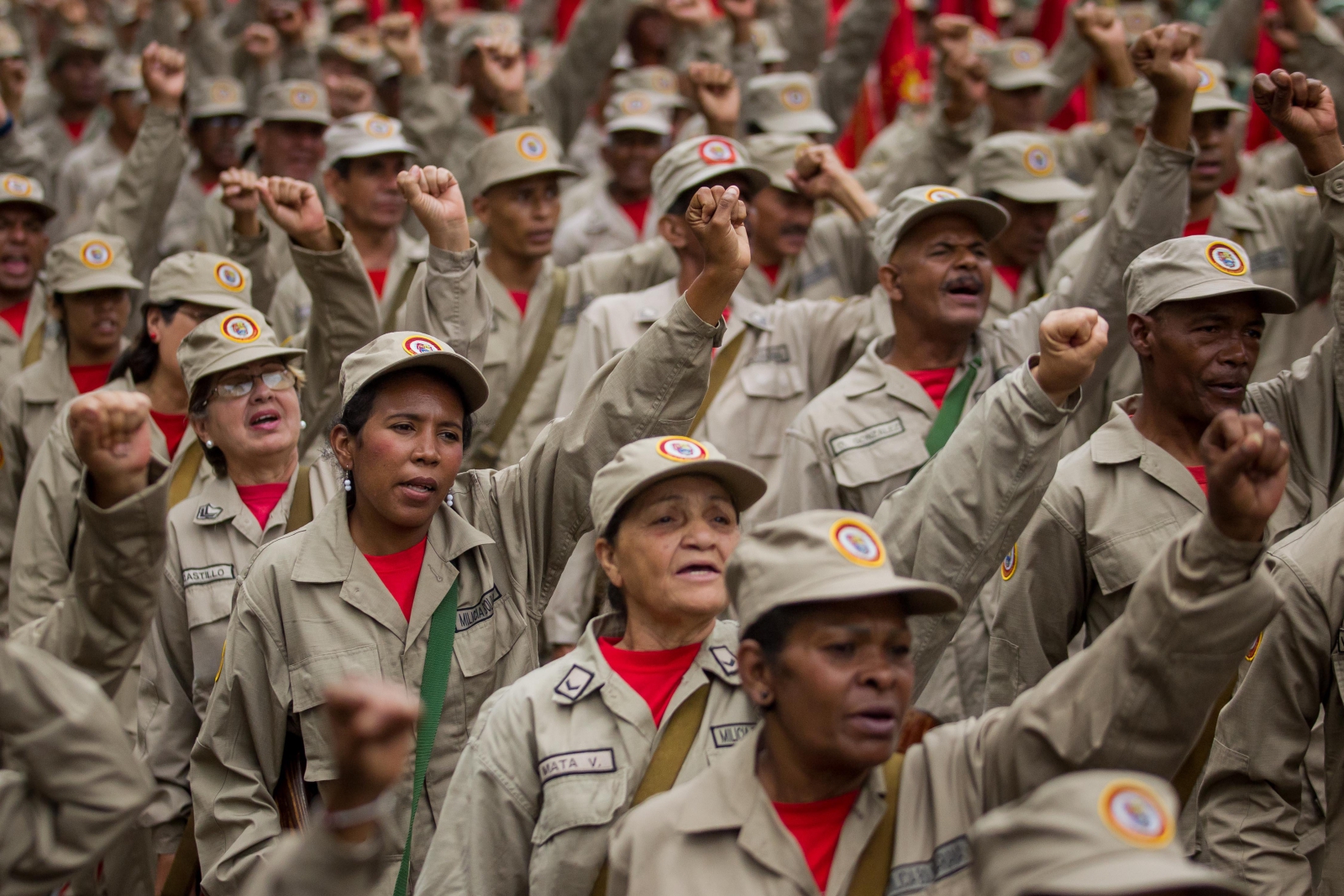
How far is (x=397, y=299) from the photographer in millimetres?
6559

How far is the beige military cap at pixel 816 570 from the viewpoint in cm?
269

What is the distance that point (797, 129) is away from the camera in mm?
7895

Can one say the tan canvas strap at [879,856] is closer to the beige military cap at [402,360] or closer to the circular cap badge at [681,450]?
the circular cap badge at [681,450]

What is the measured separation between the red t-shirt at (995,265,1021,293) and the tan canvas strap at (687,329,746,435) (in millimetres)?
1464

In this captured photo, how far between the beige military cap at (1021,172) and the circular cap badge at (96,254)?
3835mm

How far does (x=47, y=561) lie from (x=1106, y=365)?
12.3ft

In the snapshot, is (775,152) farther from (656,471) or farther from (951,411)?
(656,471)

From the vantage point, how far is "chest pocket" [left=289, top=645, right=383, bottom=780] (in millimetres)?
3734

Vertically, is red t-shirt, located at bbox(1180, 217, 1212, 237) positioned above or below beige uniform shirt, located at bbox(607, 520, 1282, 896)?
above

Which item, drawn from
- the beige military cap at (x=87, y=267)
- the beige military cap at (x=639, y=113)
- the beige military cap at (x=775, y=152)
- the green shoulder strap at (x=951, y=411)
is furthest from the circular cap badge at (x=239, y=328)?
the beige military cap at (x=639, y=113)

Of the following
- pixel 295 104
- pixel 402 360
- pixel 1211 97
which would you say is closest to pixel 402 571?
pixel 402 360

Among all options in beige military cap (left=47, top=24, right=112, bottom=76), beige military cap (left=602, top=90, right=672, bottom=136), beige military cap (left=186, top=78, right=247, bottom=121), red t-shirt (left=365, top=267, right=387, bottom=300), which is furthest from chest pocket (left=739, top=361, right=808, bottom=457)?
beige military cap (left=47, top=24, right=112, bottom=76)

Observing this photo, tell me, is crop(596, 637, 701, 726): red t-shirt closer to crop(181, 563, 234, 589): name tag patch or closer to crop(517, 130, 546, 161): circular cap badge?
crop(181, 563, 234, 589): name tag patch

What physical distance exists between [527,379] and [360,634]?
2.52 m
